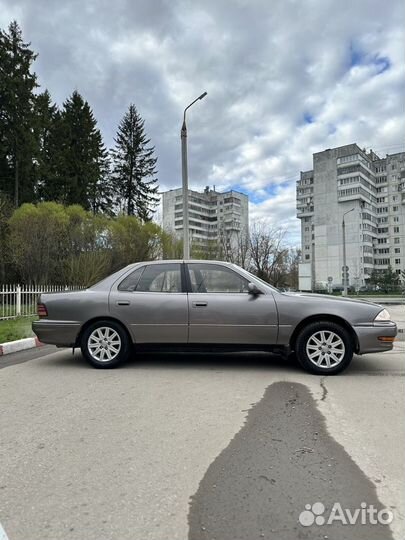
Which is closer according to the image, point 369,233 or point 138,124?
point 138,124

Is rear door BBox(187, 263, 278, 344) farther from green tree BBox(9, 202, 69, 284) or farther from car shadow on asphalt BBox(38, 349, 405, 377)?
green tree BBox(9, 202, 69, 284)

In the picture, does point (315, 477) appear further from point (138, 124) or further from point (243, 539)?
point (138, 124)

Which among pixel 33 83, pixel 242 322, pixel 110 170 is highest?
pixel 33 83

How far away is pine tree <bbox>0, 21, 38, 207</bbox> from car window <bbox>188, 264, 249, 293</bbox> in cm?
2896

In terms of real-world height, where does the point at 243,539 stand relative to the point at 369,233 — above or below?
below

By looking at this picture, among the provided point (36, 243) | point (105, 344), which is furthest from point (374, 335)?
point (36, 243)

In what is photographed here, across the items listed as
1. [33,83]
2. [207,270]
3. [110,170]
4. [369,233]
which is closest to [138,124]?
[110,170]

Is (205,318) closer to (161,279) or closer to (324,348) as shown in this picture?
(161,279)

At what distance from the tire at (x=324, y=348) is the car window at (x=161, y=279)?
2.00 metres

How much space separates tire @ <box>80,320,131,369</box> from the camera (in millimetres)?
6254

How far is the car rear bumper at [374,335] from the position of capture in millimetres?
5898

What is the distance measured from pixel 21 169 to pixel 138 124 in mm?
17620

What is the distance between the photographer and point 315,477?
2.91 meters

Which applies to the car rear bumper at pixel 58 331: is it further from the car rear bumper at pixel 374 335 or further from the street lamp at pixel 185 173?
the street lamp at pixel 185 173
